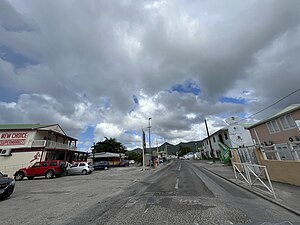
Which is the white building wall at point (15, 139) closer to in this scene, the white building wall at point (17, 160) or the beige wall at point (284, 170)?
the white building wall at point (17, 160)

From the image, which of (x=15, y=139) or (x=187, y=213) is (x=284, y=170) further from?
(x=15, y=139)

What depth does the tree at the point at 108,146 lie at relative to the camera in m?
53.2

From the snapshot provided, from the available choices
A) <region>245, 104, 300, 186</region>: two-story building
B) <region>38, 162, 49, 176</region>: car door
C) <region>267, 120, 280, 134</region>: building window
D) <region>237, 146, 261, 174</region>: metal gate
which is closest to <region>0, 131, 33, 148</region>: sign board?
<region>38, 162, 49, 176</region>: car door

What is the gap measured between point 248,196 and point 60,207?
7.93m

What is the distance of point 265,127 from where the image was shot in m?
Answer: 19.4

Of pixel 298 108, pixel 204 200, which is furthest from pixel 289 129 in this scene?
pixel 204 200

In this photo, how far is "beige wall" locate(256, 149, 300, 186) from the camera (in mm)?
8798

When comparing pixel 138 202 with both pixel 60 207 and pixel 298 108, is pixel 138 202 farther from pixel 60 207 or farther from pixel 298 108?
pixel 298 108

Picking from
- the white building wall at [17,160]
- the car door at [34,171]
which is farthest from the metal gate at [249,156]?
the white building wall at [17,160]

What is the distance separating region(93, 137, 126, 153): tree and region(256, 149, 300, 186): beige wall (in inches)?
1853

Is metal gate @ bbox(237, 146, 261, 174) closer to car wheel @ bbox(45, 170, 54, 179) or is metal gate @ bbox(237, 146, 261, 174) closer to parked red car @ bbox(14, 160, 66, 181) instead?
parked red car @ bbox(14, 160, 66, 181)

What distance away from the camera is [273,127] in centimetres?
1811

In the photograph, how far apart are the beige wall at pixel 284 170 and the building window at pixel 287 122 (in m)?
6.56

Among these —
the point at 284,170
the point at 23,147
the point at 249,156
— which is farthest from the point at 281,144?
the point at 23,147
